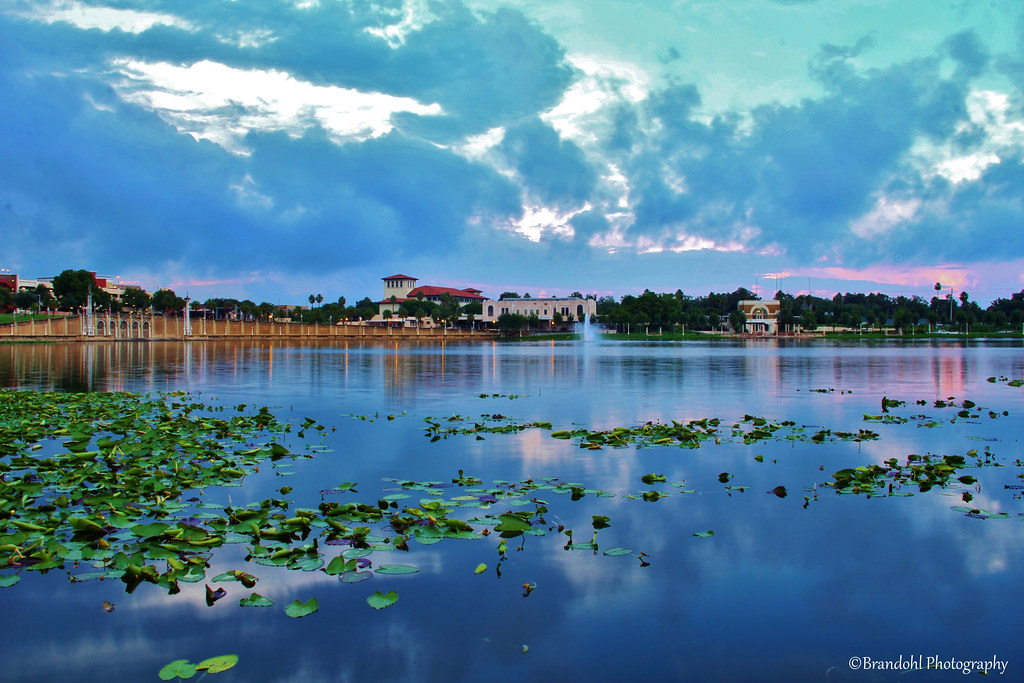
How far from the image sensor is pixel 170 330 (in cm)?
14050

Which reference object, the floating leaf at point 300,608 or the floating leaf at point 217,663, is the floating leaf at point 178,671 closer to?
the floating leaf at point 217,663

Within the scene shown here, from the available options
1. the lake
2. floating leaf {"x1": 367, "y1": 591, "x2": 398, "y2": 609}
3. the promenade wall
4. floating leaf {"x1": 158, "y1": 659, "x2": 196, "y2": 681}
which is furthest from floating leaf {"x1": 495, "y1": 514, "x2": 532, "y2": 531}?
the promenade wall

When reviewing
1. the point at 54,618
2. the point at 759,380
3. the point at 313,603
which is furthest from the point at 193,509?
the point at 759,380

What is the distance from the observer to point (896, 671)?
5398 mm

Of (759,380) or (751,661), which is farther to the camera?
(759,380)

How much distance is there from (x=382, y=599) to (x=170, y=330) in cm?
14921

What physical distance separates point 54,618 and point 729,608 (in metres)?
5.72

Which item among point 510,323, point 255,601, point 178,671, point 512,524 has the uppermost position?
point 510,323

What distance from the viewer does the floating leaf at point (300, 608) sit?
20.0 feet

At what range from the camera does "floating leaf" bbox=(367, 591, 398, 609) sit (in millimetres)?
6262

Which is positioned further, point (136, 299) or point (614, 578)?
point (136, 299)

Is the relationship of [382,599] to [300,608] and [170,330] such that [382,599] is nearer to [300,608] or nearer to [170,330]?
[300,608]

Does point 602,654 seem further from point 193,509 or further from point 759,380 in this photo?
point 759,380

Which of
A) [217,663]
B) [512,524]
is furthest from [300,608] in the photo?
[512,524]
